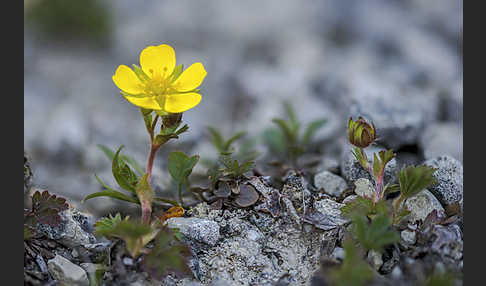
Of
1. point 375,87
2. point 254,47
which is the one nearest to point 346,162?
point 375,87

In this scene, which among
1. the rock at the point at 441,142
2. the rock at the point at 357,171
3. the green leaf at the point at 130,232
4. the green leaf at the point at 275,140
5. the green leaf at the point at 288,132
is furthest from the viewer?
the green leaf at the point at 275,140

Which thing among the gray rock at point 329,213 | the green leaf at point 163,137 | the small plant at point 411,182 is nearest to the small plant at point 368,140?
the small plant at point 411,182

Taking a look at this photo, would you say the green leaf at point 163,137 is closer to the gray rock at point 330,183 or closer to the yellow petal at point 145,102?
the yellow petal at point 145,102

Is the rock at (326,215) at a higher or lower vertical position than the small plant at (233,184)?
lower

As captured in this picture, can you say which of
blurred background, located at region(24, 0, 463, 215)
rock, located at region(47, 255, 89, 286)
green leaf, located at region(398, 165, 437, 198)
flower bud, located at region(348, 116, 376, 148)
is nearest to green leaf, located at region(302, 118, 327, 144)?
blurred background, located at region(24, 0, 463, 215)

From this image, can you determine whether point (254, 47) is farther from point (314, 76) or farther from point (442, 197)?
point (442, 197)

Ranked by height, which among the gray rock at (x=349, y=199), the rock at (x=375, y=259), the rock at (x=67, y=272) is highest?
the gray rock at (x=349, y=199)

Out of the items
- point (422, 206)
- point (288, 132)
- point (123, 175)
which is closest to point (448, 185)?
point (422, 206)

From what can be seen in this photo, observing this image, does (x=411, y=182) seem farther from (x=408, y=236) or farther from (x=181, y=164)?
(x=181, y=164)
